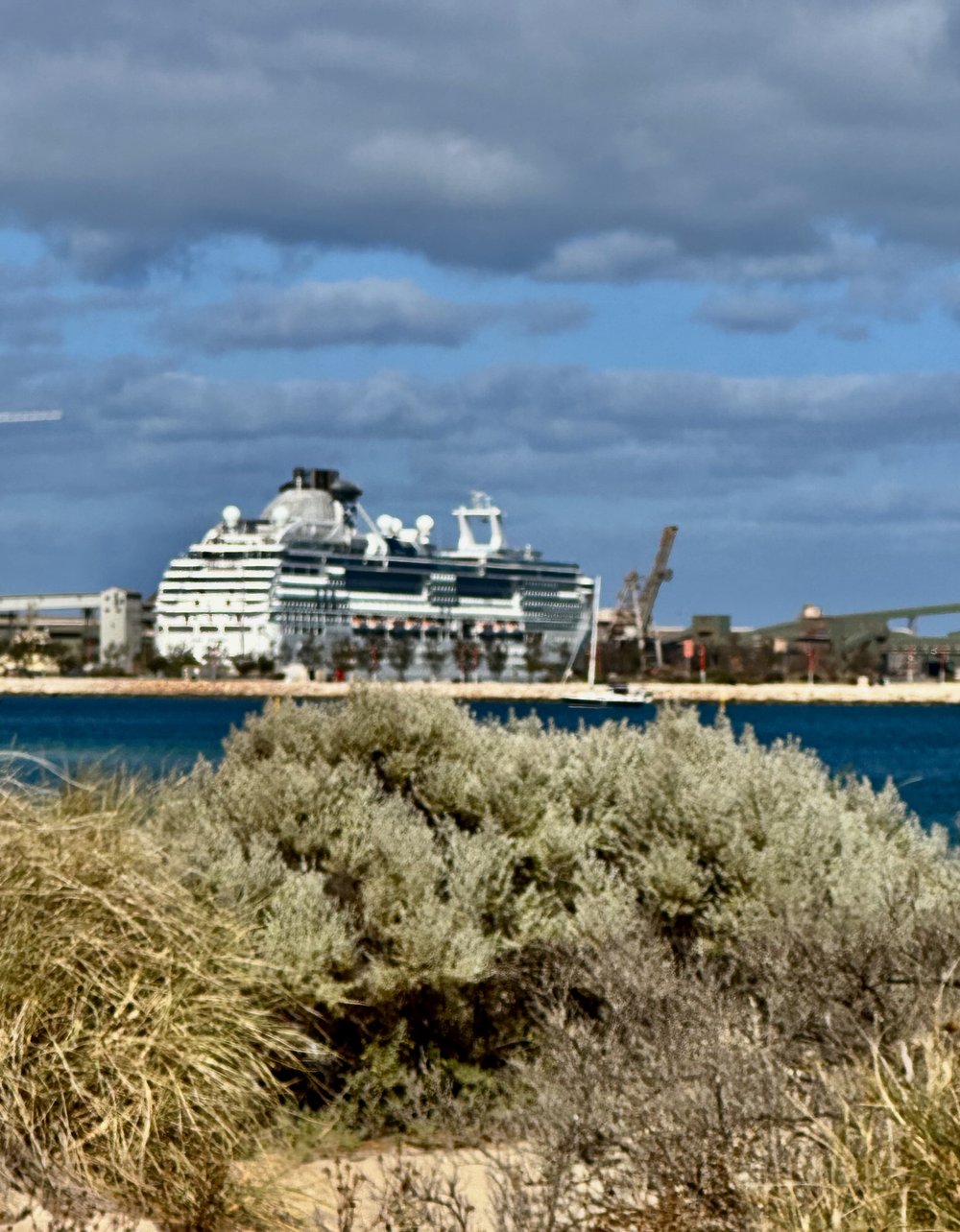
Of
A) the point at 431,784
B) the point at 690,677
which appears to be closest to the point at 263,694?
the point at 690,677

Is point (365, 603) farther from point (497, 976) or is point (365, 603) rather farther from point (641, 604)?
point (497, 976)

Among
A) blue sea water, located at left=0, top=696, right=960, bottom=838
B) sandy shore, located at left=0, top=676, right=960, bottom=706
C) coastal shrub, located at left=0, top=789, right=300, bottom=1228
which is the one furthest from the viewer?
sandy shore, located at left=0, top=676, right=960, bottom=706

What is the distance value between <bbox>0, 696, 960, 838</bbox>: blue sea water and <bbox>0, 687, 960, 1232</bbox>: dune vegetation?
0.98 m

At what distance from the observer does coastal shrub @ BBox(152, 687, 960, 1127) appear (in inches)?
299

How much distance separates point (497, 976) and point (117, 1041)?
278 centimetres

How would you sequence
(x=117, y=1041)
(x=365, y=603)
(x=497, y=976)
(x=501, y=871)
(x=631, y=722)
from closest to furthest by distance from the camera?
1. (x=117, y=1041)
2. (x=497, y=976)
3. (x=501, y=871)
4. (x=631, y=722)
5. (x=365, y=603)

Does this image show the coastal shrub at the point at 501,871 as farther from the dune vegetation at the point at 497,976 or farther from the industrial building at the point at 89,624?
the industrial building at the point at 89,624

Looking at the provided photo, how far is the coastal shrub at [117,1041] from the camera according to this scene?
560 cm

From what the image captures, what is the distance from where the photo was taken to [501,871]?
28.2 ft

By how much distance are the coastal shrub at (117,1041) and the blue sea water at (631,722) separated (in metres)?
0.98

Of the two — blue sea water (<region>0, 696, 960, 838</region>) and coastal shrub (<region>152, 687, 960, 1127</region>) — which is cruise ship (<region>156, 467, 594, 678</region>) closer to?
blue sea water (<region>0, 696, 960, 838</region>)

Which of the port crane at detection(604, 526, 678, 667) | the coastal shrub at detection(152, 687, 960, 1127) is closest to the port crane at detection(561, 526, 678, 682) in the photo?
the port crane at detection(604, 526, 678, 667)

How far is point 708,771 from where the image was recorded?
380 inches

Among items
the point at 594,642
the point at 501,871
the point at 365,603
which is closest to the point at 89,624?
the point at 365,603
